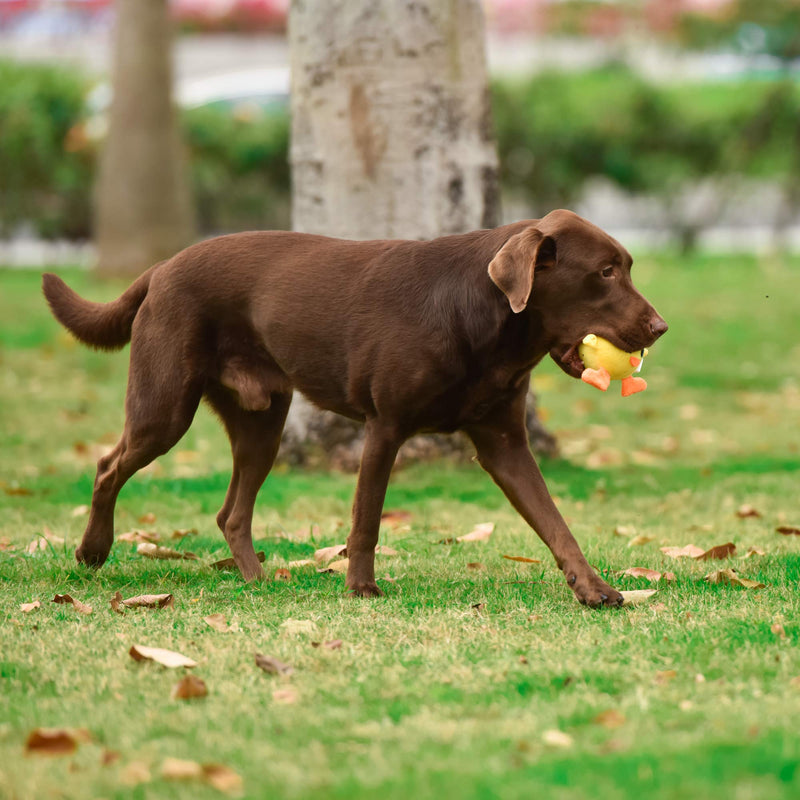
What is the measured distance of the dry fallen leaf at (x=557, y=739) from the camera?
9.71 feet

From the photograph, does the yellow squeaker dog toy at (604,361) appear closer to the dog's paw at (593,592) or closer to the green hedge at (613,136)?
the dog's paw at (593,592)

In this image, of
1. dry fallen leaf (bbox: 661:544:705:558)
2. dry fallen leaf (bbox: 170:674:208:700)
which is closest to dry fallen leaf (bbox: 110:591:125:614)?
dry fallen leaf (bbox: 170:674:208:700)

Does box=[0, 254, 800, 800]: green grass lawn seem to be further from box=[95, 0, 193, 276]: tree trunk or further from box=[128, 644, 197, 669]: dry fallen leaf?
box=[95, 0, 193, 276]: tree trunk

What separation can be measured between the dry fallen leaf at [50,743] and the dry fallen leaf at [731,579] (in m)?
2.46

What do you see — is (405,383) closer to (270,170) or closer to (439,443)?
(439,443)

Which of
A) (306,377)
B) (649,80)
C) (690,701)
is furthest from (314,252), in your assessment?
(649,80)

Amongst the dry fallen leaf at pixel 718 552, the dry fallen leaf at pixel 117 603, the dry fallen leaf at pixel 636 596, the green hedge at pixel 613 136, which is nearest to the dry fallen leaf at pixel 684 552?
the dry fallen leaf at pixel 718 552

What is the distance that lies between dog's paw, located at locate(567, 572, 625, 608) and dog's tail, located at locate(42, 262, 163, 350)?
6.56 ft

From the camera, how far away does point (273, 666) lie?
3.58m

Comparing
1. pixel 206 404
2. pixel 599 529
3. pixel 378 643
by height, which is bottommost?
pixel 599 529

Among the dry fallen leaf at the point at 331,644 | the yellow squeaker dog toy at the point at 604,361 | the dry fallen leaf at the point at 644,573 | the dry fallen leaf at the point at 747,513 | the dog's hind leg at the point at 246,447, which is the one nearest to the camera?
the dry fallen leaf at the point at 331,644

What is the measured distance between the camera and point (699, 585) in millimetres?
4566

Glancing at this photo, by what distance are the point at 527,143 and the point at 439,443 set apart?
1241 centimetres

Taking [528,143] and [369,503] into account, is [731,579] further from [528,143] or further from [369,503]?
[528,143]
